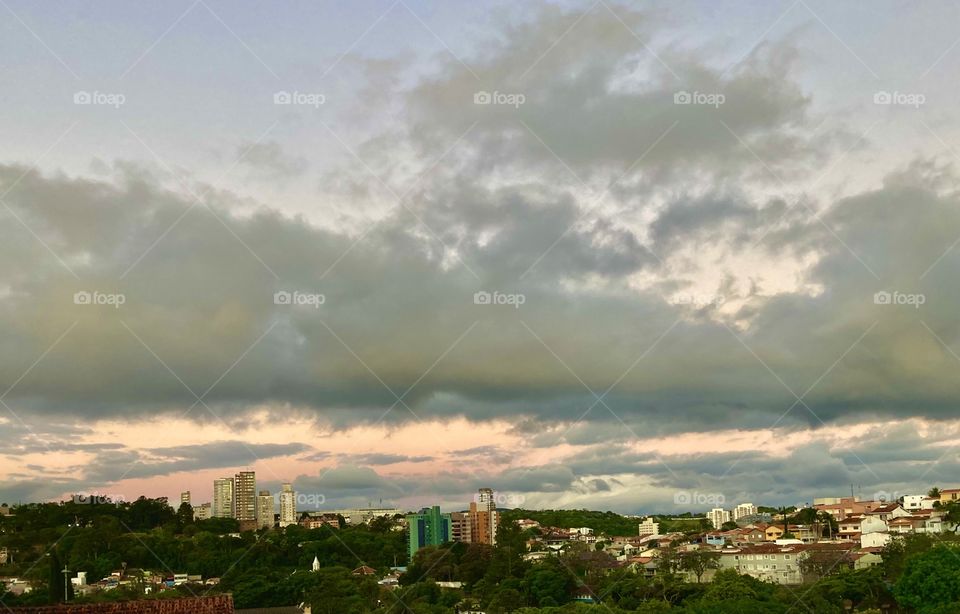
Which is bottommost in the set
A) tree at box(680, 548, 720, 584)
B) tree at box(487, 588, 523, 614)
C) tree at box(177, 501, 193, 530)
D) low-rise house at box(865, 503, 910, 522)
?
tree at box(487, 588, 523, 614)

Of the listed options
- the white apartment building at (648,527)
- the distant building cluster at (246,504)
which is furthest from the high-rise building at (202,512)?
the white apartment building at (648,527)

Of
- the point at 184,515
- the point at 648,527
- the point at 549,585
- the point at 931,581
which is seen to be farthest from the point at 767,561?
the point at 184,515

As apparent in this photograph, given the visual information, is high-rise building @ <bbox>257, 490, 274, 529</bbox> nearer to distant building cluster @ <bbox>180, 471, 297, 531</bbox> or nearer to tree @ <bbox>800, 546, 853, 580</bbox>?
distant building cluster @ <bbox>180, 471, 297, 531</bbox>

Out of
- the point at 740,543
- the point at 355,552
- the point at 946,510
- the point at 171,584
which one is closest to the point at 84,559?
the point at 171,584

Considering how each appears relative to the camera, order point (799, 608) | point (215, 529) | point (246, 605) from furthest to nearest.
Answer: point (215, 529) → point (246, 605) → point (799, 608)

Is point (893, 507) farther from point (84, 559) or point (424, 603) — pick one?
point (84, 559)

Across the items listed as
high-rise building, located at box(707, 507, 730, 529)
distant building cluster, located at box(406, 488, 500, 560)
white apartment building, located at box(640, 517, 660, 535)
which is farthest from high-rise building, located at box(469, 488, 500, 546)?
high-rise building, located at box(707, 507, 730, 529)

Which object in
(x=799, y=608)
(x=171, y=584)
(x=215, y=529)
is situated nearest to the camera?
(x=799, y=608)
